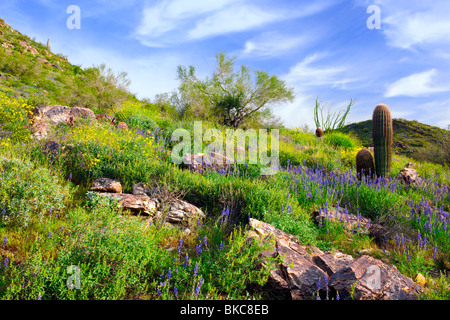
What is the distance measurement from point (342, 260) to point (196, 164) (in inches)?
149

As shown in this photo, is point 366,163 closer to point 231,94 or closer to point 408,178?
point 408,178

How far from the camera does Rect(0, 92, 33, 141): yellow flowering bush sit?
7.28m

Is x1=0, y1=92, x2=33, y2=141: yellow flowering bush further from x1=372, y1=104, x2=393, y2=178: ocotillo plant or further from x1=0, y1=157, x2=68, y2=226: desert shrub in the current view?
x1=372, y1=104, x2=393, y2=178: ocotillo plant

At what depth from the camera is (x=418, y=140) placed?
1870 centimetres

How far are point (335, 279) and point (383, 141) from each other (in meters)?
7.45

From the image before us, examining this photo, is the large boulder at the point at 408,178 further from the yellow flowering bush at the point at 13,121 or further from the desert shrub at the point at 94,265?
the yellow flowering bush at the point at 13,121

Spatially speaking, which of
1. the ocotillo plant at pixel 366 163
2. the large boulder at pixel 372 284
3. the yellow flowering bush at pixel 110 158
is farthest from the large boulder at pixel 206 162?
the ocotillo plant at pixel 366 163

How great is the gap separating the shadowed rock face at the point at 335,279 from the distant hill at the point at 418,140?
12.6 meters

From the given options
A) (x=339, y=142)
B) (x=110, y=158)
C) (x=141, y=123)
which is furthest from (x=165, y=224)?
(x=339, y=142)

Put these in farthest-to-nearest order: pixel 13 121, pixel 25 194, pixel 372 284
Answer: pixel 13 121 → pixel 25 194 → pixel 372 284

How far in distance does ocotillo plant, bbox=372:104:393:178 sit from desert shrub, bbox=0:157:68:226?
889 centimetres

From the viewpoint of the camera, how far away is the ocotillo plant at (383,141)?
900cm
